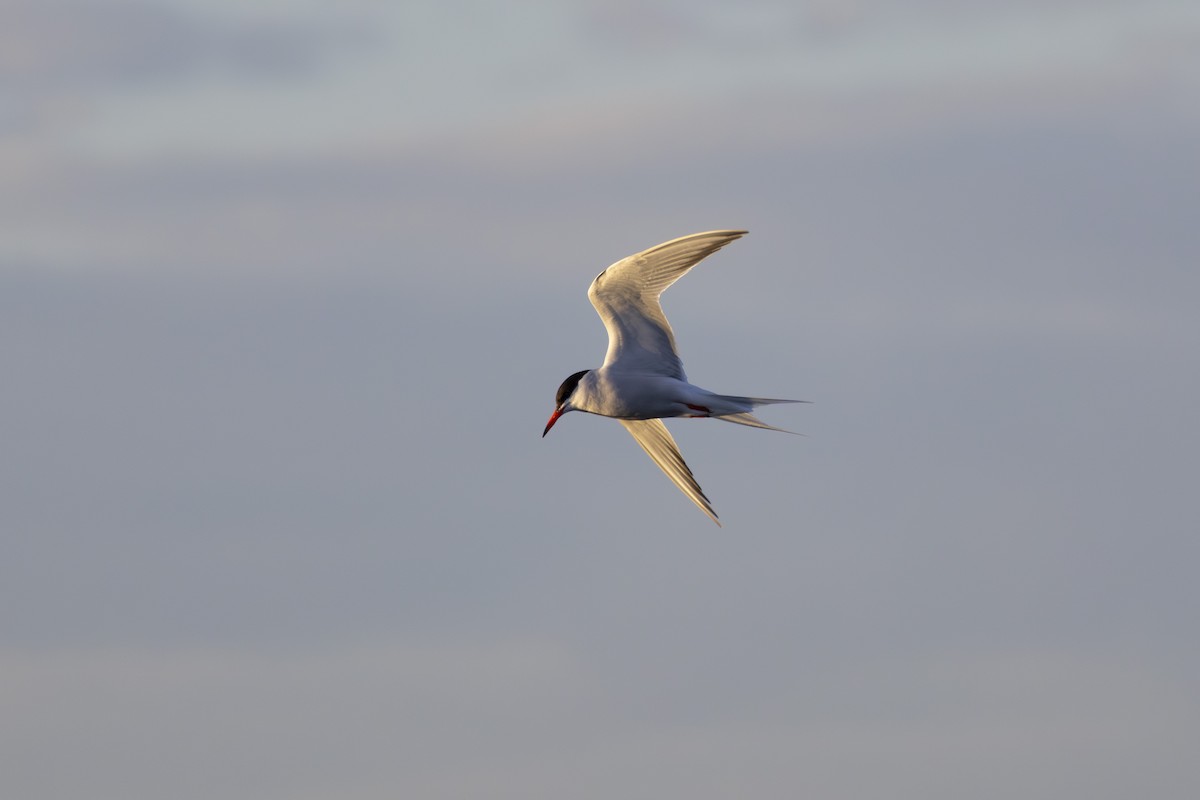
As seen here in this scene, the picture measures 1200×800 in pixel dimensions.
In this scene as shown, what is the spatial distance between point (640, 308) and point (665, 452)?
3.50 metres

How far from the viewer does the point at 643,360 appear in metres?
27.8

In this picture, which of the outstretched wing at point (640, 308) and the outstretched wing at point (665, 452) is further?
the outstretched wing at point (665, 452)

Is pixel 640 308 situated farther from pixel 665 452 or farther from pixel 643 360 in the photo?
pixel 665 452

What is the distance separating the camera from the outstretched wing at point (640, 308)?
89.0 feet

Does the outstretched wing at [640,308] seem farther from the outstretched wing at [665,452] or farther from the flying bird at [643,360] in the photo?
the outstretched wing at [665,452]

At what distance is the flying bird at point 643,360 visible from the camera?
2688cm

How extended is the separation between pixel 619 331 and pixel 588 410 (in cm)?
129

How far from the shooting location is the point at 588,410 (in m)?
27.8

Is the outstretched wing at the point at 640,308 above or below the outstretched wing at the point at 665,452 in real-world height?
above

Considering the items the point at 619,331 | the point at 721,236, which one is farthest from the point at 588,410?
the point at 721,236

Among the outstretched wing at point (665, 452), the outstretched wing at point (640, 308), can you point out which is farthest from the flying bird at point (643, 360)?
the outstretched wing at point (665, 452)

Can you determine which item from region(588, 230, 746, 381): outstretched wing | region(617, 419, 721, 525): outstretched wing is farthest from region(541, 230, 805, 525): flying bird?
A: region(617, 419, 721, 525): outstretched wing

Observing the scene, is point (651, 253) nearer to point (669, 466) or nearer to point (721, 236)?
point (721, 236)

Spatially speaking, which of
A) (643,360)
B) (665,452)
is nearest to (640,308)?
(643,360)
